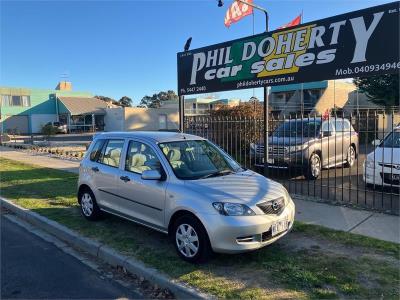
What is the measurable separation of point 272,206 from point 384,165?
4.52 metres

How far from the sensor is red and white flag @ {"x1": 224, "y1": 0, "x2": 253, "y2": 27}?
1964 centimetres

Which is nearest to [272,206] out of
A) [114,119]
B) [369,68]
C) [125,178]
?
[125,178]

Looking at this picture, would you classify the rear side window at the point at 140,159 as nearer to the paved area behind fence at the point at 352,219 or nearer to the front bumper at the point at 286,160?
the paved area behind fence at the point at 352,219

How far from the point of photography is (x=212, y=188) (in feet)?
16.6

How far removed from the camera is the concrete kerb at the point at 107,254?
4344mm

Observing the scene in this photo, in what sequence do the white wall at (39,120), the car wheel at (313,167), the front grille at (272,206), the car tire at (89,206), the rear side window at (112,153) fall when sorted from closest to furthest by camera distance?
the front grille at (272,206) → the rear side window at (112,153) → the car tire at (89,206) → the car wheel at (313,167) → the white wall at (39,120)

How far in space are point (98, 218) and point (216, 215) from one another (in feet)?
10.2

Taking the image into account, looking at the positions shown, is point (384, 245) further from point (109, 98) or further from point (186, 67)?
point (109, 98)

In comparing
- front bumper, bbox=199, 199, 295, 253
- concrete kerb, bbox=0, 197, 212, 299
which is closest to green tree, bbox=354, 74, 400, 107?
front bumper, bbox=199, 199, 295, 253

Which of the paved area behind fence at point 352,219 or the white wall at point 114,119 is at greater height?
the white wall at point 114,119

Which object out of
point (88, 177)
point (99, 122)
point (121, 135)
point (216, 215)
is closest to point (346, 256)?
point (216, 215)

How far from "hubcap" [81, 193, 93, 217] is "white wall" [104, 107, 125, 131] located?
4640cm

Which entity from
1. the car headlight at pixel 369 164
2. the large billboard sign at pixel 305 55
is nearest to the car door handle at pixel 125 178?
the large billboard sign at pixel 305 55

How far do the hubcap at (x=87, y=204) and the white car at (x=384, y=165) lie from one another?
560 cm
